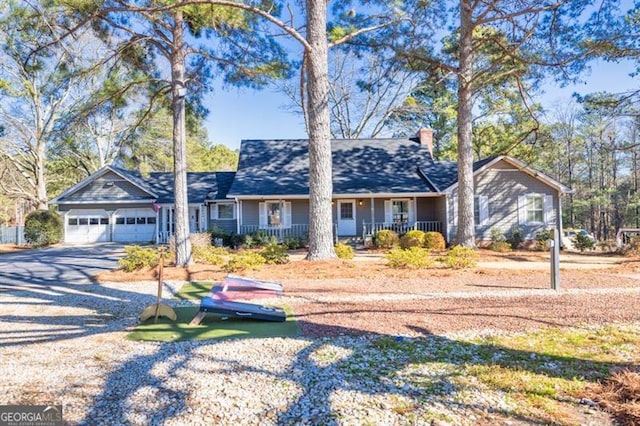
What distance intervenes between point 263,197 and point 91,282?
9.21m

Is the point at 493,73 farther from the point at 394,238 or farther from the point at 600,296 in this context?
the point at 600,296

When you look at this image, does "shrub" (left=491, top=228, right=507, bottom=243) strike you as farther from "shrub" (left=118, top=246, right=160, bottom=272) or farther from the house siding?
"shrub" (left=118, top=246, right=160, bottom=272)

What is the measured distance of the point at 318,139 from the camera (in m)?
10.9

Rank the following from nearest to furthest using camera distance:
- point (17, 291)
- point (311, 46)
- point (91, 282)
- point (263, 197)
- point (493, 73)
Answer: point (17, 291) → point (91, 282) → point (311, 46) → point (493, 73) → point (263, 197)

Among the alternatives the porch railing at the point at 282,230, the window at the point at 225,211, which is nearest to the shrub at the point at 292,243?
the porch railing at the point at 282,230

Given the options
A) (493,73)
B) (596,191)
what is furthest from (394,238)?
(596,191)

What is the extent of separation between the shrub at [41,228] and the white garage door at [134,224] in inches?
121

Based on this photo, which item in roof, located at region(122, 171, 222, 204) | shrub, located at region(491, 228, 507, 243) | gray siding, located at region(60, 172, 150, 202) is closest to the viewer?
shrub, located at region(491, 228, 507, 243)

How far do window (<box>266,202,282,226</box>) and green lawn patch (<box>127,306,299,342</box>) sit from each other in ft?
43.1

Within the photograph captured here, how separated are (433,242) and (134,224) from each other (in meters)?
17.0

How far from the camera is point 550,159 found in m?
31.4

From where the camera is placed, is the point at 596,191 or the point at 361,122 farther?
the point at 361,122

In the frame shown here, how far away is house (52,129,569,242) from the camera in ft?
57.3

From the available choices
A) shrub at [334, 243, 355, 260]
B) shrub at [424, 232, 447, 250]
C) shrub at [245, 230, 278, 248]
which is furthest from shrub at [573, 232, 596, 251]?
shrub at [245, 230, 278, 248]
